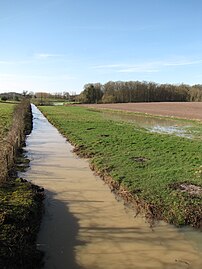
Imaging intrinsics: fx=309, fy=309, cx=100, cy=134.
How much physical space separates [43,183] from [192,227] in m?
6.57

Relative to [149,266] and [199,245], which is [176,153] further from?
[149,266]

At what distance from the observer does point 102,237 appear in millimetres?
8344

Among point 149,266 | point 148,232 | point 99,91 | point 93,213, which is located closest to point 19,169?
point 93,213

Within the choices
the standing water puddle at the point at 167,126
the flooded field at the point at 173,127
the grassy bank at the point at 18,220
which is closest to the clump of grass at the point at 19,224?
the grassy bank at the point at 18,220

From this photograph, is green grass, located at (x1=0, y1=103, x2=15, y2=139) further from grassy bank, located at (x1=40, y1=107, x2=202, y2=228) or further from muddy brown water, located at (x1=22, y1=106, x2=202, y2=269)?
muddy brown water, located at (x1=22, y1=106, x2=202, y2=269)

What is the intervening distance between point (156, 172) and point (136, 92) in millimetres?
128381

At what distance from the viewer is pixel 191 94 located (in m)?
142

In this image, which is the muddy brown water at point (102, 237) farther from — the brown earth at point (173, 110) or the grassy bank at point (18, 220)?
the brown earth at point (173, 110)

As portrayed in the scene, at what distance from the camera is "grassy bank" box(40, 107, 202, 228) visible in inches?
396

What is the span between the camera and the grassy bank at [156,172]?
10.1 meters

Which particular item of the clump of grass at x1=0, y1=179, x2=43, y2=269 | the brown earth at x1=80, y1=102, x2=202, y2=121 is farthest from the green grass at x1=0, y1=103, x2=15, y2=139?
the brown earth at x1=80, y1=102, x2=202, y2=121

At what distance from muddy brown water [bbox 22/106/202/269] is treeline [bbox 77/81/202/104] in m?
118

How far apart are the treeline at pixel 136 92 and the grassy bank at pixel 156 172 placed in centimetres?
10826

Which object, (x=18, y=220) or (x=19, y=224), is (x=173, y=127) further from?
(x=19, y=224)
